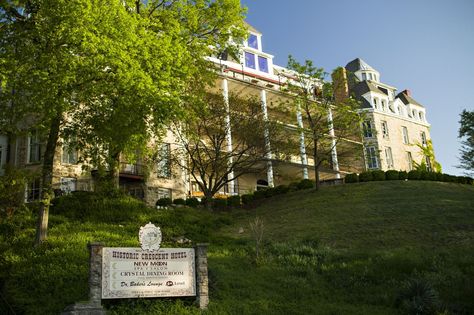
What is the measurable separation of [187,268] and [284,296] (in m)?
3.50

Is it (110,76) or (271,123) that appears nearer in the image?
(110,76)

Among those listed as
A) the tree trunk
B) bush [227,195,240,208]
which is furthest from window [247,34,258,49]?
the tree trunk

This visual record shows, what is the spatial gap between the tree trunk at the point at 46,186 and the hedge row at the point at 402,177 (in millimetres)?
23919

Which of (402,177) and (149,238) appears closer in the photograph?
(149,238)

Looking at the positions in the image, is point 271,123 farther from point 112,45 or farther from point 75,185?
point 112,45

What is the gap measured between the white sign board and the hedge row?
26.0 m

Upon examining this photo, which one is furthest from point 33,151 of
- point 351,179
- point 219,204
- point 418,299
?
point 418,299

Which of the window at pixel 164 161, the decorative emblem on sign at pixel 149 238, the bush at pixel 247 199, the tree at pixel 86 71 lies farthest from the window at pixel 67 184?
the decorative emblem on sign at pixel 149 238

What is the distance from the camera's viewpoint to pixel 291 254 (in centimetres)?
2058

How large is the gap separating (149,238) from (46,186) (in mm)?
7266

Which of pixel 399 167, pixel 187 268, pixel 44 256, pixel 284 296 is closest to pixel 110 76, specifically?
pixel 44 256

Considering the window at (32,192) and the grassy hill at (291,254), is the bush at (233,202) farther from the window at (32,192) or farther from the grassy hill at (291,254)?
the window at (32,192)

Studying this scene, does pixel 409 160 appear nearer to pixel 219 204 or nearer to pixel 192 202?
pixel 219 204

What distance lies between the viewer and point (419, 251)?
68.0 feet
